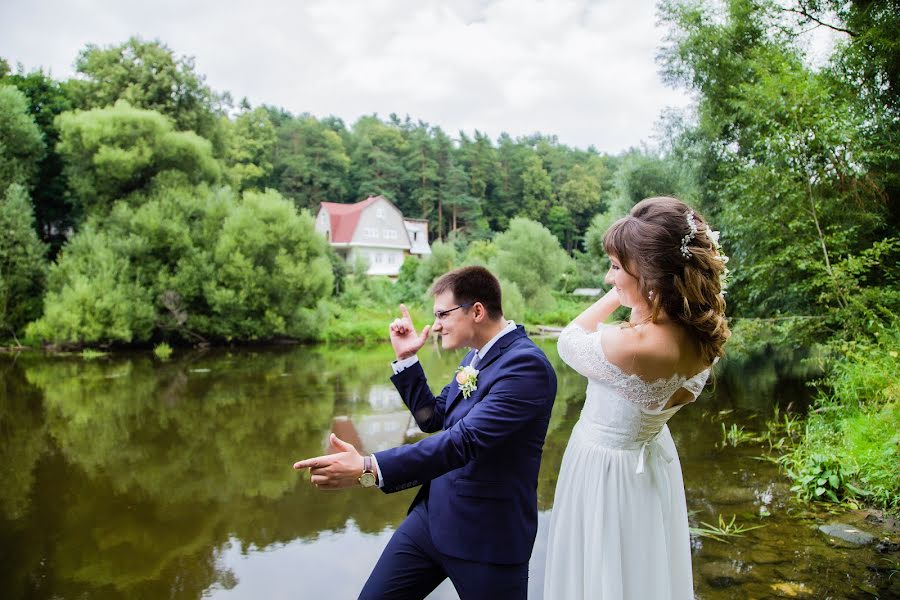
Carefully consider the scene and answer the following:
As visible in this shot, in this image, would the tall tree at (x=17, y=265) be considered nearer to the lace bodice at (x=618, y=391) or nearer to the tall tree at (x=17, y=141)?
the tall tree at (x=17, y=141)

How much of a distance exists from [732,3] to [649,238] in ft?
39.0

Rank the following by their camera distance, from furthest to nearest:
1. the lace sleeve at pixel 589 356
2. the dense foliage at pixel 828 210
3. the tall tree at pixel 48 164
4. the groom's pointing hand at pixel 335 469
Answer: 1. the tall tree at pixel 48 164
2. the dense foliage at pixel 828 210
3. the lace sleeve at pixel 589 356
4. the groom's pointing hand at pixel 335 469

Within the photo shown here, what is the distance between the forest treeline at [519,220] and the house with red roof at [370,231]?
15.7 ft

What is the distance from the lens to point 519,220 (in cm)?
3291

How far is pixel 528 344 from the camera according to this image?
2484 mm

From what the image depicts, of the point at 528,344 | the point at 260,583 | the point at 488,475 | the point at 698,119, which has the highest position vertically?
the point at 698,119

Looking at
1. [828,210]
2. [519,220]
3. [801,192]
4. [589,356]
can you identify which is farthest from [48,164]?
[589,356]

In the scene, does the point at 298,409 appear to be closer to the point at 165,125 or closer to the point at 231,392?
the point at 231,392

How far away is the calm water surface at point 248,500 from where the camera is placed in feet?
14.8

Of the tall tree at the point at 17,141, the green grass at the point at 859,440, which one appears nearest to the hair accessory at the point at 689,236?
the green grass at the point at 859,440

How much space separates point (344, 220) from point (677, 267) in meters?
43.0

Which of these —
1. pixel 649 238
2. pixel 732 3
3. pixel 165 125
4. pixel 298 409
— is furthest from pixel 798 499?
pixel 165 125

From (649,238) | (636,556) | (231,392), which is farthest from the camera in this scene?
(231,392)

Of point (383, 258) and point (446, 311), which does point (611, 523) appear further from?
point (383, 258)
